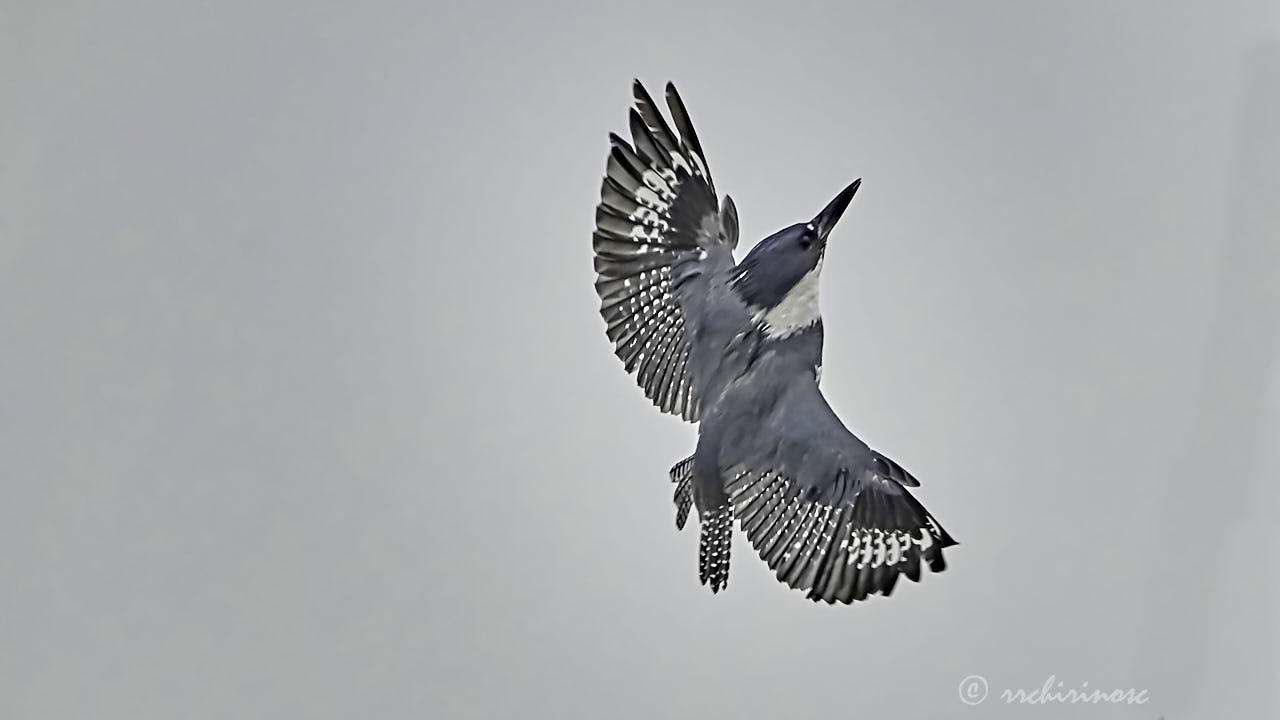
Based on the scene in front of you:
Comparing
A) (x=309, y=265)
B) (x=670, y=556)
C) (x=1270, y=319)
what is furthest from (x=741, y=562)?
(x=1270, y=319)

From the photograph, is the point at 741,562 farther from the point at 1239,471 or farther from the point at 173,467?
the point at 1239,471

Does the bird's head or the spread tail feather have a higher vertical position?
the bird's head

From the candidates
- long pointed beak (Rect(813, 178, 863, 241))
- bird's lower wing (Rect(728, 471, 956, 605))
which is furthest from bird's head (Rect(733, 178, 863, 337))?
bird's lower wing (Rect(728, 471, 956, 605))

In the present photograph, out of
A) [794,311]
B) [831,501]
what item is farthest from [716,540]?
[794,311]

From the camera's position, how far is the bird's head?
2.52ft

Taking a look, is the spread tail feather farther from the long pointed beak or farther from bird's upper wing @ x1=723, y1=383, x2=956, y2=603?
the long pointed beak

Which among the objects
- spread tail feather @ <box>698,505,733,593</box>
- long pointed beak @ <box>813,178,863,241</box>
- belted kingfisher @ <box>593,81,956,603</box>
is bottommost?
spread tail feather @ <box>698,505,733,593</box>

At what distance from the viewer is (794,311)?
0.78 metres

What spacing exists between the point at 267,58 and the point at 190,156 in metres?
0.14

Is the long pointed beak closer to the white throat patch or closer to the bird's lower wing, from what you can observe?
the white throat patch

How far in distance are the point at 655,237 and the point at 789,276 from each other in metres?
0.12

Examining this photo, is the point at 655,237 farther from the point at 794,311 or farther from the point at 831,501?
the point at 831,501

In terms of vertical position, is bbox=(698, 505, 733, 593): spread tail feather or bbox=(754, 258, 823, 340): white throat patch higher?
bbox=(754, 258, 823, 340): white throat patch

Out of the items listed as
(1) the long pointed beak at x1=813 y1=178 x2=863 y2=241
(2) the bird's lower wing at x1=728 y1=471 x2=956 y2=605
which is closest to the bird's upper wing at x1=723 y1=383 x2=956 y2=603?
(2) the bird's lower wing at x1=728 y1=471 x2=956 y2=605
